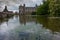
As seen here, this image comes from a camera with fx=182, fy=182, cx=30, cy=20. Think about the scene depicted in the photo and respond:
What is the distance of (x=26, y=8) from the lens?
100188 millimetres

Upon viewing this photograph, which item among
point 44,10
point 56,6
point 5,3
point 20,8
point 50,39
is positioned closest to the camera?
point 50,39

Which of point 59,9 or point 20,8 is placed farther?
point 20,8

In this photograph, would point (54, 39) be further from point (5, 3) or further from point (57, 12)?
point (5, 3)

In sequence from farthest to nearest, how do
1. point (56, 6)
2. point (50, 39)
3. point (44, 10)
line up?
point (44, 10)
point (56, 6)
point (50, 39)

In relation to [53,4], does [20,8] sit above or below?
below

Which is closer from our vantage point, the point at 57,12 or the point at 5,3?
the point at 57,12

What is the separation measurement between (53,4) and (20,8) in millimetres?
59244

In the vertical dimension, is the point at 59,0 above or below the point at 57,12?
above

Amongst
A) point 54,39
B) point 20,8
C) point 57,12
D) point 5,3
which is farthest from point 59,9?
point 20,8

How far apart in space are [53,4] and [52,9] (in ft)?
3.36

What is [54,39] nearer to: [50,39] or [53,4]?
[50,39]

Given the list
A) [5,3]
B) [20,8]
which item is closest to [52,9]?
[5,3]

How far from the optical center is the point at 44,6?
2012 inches

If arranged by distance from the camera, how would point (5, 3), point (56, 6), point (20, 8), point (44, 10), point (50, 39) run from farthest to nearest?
point (20, 8) → point (5, 3) → point (44, 10) → point (56, 6) → point (50, 39)
